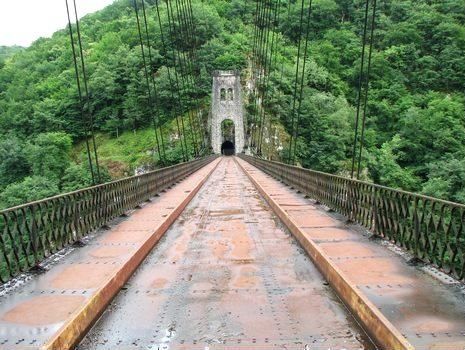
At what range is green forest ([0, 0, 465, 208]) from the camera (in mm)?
49750

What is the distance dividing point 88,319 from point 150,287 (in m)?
1.20

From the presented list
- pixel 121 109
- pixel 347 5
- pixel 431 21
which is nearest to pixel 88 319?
pixel 121 109

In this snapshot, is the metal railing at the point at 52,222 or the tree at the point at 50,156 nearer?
the metal railing at the point at 52,222

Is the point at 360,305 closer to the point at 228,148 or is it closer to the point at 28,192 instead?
the point at 28,192

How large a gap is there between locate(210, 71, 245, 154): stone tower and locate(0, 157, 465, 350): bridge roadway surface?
186 feet

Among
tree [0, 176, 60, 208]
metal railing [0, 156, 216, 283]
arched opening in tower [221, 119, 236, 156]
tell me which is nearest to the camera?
metal railing [0, 156, 216, 283]

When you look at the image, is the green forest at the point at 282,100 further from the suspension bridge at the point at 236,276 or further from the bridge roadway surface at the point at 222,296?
the bridge roadway surface at the point at 222,296

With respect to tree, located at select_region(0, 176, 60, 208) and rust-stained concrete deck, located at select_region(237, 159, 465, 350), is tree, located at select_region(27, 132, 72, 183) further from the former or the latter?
rust-stained concrete deck, located at select_region(237, 159, 465, 350)

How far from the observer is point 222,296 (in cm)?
480

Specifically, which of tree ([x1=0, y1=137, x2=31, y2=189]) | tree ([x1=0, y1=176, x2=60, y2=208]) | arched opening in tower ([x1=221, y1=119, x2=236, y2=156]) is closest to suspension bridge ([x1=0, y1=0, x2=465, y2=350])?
tree ([x1=0, y1=176, x2=60, y2=208])

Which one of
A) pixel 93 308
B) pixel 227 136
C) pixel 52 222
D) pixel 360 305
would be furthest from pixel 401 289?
pixel 227 136

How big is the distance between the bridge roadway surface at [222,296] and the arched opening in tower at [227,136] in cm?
6091

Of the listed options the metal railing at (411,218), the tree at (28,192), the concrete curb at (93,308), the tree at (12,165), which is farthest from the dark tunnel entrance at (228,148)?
the concrete curb at (93,308)

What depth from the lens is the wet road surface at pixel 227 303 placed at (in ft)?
12.4
